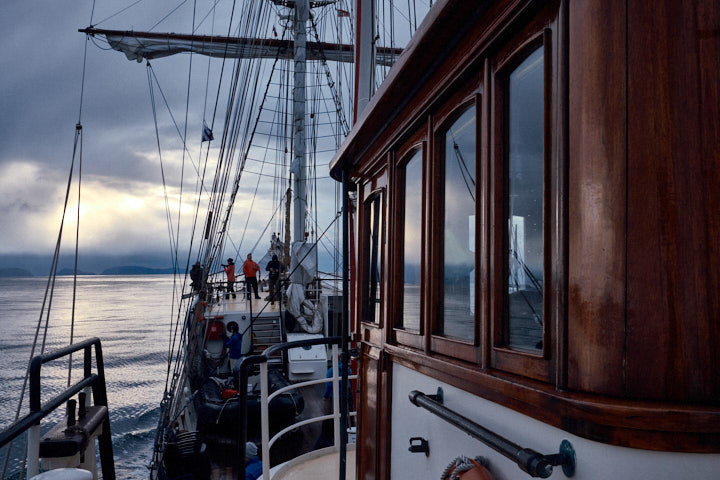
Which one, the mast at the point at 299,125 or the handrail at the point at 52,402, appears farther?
the mast at the point at 299,125

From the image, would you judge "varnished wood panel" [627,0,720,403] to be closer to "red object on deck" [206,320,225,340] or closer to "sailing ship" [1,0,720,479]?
"sailing ship" [1,0,720,479]

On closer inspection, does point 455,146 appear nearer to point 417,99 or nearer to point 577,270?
point 417,99

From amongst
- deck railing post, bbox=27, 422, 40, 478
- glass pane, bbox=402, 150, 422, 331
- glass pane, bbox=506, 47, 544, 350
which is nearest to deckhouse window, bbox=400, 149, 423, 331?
glass pane, bbox=402, 150, 422, 331

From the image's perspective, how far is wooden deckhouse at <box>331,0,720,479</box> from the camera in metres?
1.12

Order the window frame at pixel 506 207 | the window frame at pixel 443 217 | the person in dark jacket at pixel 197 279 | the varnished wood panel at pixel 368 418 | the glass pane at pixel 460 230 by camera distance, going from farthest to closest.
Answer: the person in dark jacket at pixel 197 279, the varnished wood panel at pixel 368 418, the glass pane at pixel 460 230, the window frame at pixel 443 217, the window frame at pixel 506 207

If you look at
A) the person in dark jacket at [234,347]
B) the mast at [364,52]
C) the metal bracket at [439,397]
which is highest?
the mast at [364,52]

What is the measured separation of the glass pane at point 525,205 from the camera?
57.3 inches

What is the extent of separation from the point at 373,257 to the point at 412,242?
2.64 feet

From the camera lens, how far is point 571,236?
1.25 m

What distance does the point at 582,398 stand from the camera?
119 centimetres

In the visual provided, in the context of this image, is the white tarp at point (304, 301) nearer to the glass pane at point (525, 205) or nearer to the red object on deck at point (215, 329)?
the red object on deck at point (215, 329)

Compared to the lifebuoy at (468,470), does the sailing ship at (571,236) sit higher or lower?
higher

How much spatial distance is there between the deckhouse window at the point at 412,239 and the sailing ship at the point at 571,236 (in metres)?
0.23

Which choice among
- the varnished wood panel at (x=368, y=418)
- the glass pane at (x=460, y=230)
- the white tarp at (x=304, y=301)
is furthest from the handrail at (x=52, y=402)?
the white tarp at (x=304, y=301)
